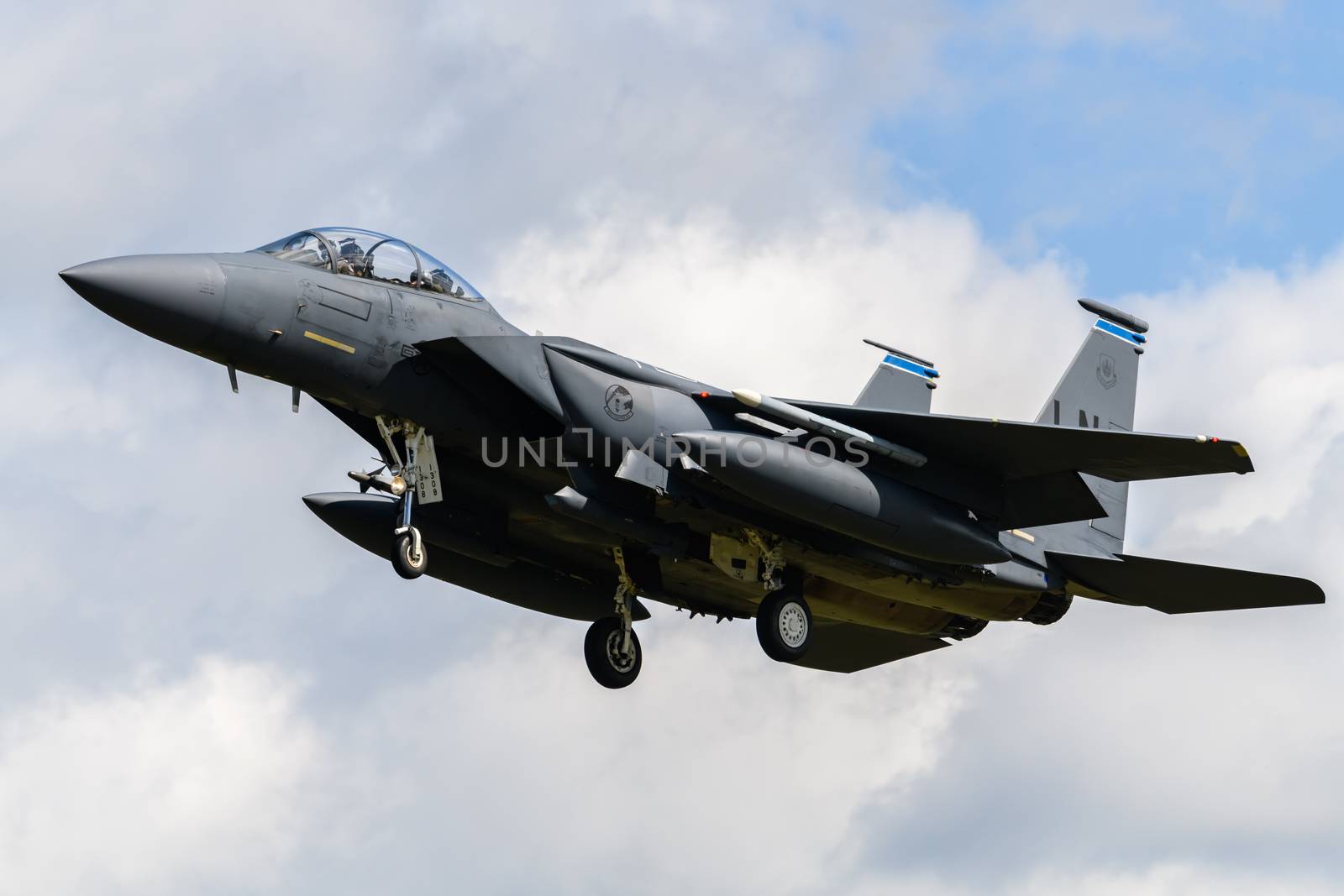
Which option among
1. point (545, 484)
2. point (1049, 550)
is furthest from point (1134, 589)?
point (545, 484)

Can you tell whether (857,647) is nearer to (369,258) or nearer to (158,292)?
(369,258)

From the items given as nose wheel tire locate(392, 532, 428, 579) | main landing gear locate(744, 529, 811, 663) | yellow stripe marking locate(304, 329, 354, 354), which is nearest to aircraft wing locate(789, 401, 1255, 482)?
main landing gear locate(744, 529, 811, 663)

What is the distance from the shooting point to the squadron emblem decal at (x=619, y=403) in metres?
17.0

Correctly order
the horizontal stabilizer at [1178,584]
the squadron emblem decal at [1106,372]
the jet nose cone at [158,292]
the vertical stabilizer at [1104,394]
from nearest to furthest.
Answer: the jet nose cone at [158,292] < the horizontal stabilizer at [1178,584] < the vertical stabilizer at [1104,394] < the squadron emblem decal at [1106,372]

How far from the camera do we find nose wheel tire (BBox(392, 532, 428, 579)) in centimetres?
1689

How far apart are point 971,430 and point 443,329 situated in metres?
5.10

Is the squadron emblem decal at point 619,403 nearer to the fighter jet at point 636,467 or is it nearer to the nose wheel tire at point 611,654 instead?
the fighter jet at point 636,467

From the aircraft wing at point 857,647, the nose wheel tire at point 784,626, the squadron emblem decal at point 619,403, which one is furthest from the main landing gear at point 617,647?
the squadron emblem decal at point 619,403

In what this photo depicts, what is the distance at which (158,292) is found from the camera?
15586 mm

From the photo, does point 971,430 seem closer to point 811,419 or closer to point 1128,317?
point 811,419

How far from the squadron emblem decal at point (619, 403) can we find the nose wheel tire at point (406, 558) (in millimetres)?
2183

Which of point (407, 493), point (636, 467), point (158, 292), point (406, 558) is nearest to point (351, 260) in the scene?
point (158, 292)

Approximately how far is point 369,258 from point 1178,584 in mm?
9108

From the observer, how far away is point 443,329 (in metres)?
17.0
